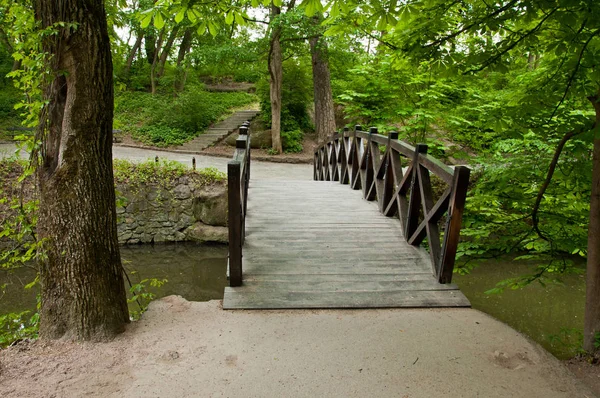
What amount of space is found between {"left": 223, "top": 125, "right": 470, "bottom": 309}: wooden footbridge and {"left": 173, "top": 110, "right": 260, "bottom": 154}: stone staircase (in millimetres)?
9653

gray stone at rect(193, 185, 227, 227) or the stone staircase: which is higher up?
the stone staircase

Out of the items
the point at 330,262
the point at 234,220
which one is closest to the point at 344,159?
the point at 330,262

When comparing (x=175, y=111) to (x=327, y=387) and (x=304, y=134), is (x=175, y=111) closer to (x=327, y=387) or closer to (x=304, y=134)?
(x=304, y=134)

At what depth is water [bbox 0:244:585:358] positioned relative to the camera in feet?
20.9

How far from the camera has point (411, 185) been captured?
469 centimetres

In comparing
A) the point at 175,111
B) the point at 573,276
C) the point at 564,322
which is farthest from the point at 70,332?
the point at 175,111

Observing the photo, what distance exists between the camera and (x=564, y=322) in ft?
21.4

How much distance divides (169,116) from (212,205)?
372 inches

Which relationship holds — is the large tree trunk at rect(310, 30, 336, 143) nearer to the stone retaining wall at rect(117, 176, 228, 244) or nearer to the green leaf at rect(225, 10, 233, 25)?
the stone retaining wall at rect(117, 176, 228, 244)

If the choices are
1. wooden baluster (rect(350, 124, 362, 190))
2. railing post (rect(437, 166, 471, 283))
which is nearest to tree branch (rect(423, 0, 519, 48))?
railing post (rect(437, 166, 471, 283))

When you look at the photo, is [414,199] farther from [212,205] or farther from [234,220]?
[212,205]

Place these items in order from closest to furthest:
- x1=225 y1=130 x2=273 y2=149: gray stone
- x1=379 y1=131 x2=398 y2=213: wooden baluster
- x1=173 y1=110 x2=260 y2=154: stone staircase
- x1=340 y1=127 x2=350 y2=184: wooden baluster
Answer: x1=379 y1=131 x2=398 y2=213: wooden baluster → x1=340 y1=127 x2=350 y2=184: wooden baluster → x1=173 y1=110 x2=260 y2=154: stone staircase → x1=225 y1=130 x2=273 y2=149: gray stone

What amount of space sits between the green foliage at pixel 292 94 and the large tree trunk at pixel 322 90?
6.01ft

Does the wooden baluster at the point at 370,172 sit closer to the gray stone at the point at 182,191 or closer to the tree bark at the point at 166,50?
the gray stone at the point at 182,191
